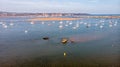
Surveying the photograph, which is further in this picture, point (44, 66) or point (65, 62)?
point (65, 62)

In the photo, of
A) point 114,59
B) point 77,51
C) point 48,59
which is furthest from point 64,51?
point 114,59

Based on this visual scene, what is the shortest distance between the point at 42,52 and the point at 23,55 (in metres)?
2.12

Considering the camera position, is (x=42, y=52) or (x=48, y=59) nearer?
(x=48, y=59)

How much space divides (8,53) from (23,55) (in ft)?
5.98

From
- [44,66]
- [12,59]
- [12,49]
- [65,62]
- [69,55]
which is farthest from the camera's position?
[12,49]

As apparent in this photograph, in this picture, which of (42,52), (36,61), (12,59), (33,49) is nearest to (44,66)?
(36,61)

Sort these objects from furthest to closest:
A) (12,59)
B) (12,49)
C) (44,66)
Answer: (12,49), (12,59), (44,66)

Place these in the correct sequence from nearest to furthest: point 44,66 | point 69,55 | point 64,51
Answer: point 44,66 < point 69,55 < point 64,51

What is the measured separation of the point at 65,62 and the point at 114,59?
14.2ft

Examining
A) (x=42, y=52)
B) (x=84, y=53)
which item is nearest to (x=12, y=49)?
(x=42, y=52)

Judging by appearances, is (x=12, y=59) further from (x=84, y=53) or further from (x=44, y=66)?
(x=84, y=53)

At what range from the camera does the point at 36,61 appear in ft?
61.8

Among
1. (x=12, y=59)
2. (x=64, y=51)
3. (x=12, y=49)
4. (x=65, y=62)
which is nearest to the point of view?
(x=65, y=62)

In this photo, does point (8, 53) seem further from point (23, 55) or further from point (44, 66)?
point (44, 66)
